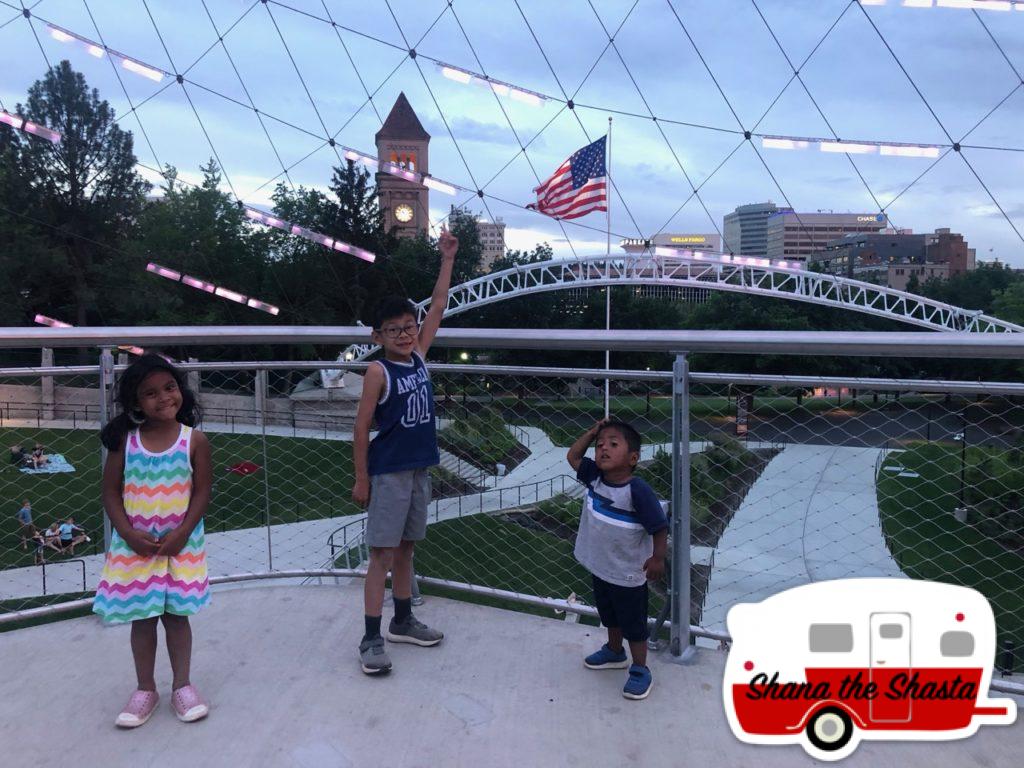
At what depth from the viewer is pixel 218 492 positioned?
14.7m

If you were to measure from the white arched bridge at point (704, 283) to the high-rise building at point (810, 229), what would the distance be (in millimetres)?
20150

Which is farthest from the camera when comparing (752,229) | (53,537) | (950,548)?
(752,229)

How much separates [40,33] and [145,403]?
21.0 metres

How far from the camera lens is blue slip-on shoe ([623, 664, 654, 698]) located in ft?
7.36

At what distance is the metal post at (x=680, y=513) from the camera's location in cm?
246

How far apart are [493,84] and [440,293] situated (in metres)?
15.9

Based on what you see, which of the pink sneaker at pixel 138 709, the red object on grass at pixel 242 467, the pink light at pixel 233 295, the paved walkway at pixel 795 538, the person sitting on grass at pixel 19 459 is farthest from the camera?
the pink light at pixel 233 295

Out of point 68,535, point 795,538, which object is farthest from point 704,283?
point 68,535

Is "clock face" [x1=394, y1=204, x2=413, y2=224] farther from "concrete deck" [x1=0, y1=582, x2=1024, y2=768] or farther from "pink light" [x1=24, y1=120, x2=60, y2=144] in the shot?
"concrete deck" [x1=0, y1=582, x2=1024, y2=768]

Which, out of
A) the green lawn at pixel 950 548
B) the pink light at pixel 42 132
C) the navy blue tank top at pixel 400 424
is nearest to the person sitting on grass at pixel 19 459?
the navy blue tank top at pixel 400 424

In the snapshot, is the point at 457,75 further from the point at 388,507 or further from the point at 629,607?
the point at 629,607

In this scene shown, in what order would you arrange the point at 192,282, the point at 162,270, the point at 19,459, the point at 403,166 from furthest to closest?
the point at 403,166 → the point at 192,282 → the point at 162,270 → the point at 19,459

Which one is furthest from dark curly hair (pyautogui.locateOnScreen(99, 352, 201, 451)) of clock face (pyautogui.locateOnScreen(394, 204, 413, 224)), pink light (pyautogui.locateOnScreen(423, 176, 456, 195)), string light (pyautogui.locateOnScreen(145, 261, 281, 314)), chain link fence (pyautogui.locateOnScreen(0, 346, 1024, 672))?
clock face (pyautogui.locateOnScreen(394, 204, 413, 224))

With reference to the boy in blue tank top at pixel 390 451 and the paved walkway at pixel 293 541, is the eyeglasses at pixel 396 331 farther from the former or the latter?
the paved walkway at pixel 293 541
